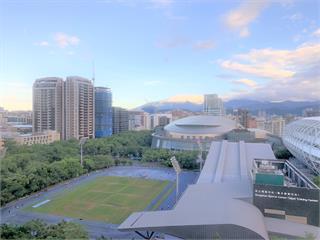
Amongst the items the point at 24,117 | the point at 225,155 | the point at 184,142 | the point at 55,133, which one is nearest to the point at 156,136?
the point at 184,142

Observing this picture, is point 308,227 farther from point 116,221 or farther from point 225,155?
point 225,155

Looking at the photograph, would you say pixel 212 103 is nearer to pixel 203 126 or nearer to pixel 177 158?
pixel 203 126

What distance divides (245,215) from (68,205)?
27.7ft

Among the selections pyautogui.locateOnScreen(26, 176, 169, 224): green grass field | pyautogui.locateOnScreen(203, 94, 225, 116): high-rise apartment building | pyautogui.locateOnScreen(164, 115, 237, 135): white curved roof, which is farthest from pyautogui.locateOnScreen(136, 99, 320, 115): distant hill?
pyautogui.locateOnScreen(26, 176, 169, 224): green grass field

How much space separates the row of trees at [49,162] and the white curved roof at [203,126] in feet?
15.2

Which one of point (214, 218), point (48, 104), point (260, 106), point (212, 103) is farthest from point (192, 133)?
point (260, 106)

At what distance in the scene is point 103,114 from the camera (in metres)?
35.9

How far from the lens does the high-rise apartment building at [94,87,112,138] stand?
35469 mm

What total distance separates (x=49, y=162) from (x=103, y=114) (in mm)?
17049

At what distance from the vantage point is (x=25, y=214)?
11.2 metres

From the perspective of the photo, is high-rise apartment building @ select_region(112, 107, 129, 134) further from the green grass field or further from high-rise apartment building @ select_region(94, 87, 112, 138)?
the green grass field

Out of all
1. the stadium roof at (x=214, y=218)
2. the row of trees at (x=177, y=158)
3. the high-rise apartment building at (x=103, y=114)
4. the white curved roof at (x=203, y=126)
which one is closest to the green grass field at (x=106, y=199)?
the row of trees at (x=177, y=158)

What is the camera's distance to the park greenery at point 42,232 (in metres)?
6.43

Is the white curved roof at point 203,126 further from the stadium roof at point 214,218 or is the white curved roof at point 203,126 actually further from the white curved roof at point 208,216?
the stadium roof at point 214,218
